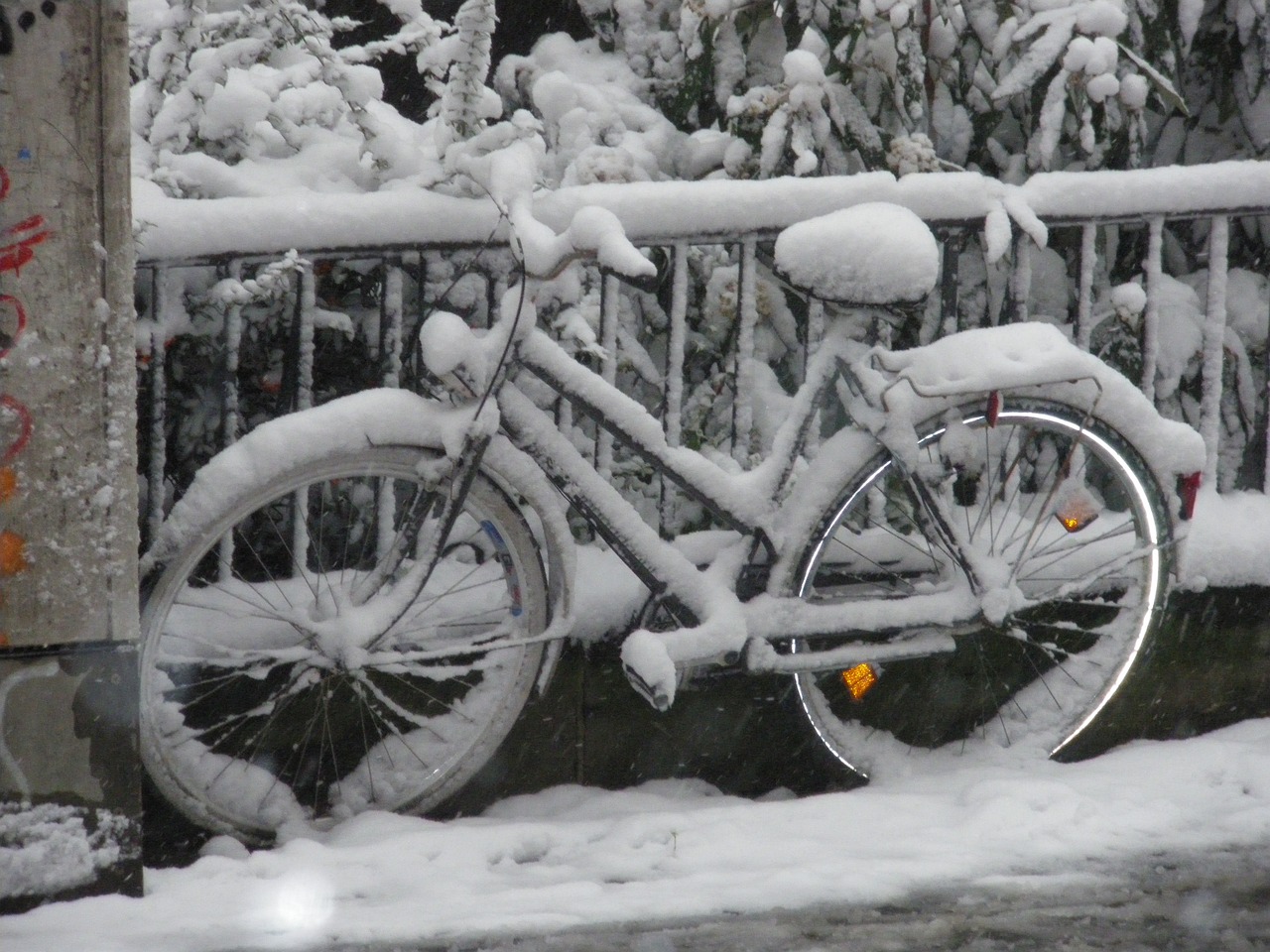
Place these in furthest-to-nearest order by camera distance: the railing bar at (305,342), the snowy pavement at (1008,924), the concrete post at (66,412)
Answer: the railing bar at (305,342) → the snowy pavement at (1008,924) → the concrete post at (66,412)

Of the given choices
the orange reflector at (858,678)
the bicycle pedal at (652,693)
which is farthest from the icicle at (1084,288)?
the bicycle pedal at (652,693)

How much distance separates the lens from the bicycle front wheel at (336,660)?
3121 millimetres

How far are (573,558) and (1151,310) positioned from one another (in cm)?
193

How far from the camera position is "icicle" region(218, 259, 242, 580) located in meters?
3.28

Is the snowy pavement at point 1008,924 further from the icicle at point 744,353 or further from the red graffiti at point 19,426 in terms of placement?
the icicle at point 744,353

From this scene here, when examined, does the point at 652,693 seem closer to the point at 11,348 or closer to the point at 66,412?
the point at 66,412

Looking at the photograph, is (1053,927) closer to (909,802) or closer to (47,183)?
(909,802)

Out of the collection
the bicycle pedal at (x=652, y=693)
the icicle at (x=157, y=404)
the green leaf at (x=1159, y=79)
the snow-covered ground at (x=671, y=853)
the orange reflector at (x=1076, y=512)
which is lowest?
the snow-covered ground at (x=671, y=853)

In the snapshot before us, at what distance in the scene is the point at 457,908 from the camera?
283 centimetres

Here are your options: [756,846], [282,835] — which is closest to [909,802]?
[756,846]

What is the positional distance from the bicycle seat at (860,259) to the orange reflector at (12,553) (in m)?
1.80

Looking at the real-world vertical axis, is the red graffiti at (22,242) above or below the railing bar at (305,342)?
above

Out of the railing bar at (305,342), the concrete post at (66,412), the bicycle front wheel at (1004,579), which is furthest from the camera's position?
the bicycle front wheel at (1004,579)

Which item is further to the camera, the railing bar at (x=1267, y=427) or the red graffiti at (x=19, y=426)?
the railing bar at (x=1267, y=427)
